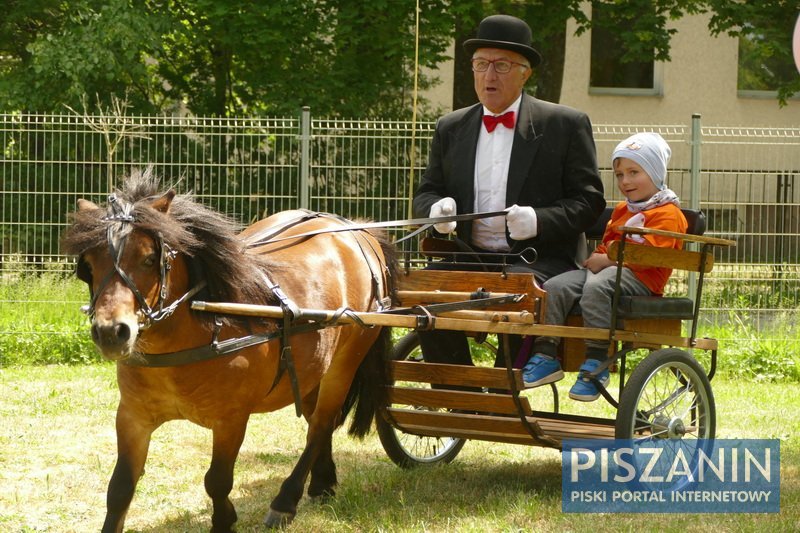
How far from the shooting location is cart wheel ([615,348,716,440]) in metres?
5.06

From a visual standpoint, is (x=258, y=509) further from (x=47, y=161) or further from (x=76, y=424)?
(x=47, y=161)

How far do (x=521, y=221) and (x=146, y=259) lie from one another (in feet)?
6.48

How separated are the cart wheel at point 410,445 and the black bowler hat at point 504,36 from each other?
1607mm

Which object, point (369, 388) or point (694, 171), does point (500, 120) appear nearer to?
point (369, 388)

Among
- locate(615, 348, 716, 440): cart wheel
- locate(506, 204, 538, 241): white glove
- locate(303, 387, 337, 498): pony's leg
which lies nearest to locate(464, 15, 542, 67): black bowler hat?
locate(506, 204, 538, 241): white glove

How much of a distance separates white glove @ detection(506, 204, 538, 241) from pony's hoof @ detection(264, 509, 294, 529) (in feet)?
5.59

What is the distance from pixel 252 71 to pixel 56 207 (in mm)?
4857

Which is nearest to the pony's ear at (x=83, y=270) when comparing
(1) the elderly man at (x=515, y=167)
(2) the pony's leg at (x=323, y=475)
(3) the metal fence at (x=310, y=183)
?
(2) the pony's leg at (x=323, y=475)

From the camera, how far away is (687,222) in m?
5.50

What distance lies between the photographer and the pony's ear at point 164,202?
13.2 ft

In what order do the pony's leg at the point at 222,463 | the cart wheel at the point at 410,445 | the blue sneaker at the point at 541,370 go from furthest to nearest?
the cart wheel at the point at 410,445, the blue sneaker at the point at 541,370, the pony's leg at the point at 222,463

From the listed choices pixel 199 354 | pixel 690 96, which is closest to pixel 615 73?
pixel 690 96

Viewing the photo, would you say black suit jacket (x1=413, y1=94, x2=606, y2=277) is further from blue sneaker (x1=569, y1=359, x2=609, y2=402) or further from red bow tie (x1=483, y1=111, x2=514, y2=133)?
blue sneaker (x1=569, y1=359, x2=609, y2=402)

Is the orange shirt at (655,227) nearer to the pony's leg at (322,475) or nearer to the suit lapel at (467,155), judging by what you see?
the suit lapel at (467,155)
